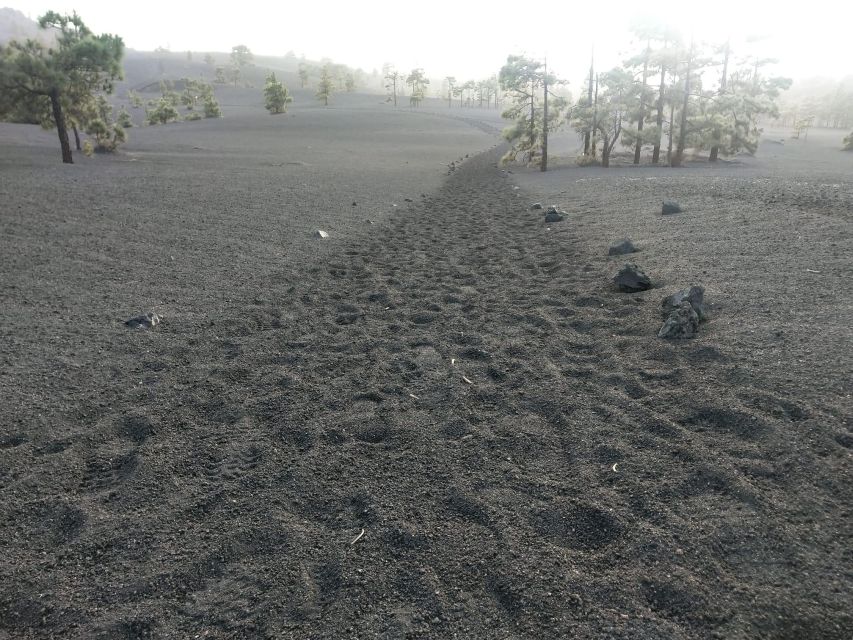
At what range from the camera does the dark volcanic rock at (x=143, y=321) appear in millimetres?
5173

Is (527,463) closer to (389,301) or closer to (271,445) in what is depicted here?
(271,445)

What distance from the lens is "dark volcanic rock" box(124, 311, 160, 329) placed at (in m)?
5.17

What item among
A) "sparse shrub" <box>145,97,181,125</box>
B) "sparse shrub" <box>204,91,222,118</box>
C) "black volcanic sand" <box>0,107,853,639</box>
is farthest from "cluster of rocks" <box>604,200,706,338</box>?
"sparse shrub" <box>204,91,222,118</box>

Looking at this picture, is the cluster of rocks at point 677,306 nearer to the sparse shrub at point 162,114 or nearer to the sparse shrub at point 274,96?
the sparse shrub at point 162,114

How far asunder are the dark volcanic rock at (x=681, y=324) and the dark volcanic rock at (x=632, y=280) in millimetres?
1260

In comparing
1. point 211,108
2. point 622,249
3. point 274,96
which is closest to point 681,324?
point 622,249

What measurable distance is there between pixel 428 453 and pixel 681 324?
2.88 metres

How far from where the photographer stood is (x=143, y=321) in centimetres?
523

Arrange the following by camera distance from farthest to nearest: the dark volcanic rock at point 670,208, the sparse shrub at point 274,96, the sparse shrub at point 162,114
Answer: the sparse shrub at point 274,96
the sparse shrub at point 162,114
the dark volcanic rock at point 670,208

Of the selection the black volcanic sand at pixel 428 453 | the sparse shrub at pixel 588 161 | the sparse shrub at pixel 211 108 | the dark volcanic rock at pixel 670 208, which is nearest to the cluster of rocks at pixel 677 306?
the black volcanic sand at pixel 428 453

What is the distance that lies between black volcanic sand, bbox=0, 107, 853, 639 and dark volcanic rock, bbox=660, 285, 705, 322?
17 centimetres

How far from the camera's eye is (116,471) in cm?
309

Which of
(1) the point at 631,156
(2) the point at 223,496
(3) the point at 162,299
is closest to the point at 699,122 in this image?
(1) the point at 631,156

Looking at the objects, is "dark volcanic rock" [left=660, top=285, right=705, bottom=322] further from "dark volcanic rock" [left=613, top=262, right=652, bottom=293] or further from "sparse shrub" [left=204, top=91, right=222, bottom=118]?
"sparse shrub" [left=204, top=91, right=222, bottom=118]
